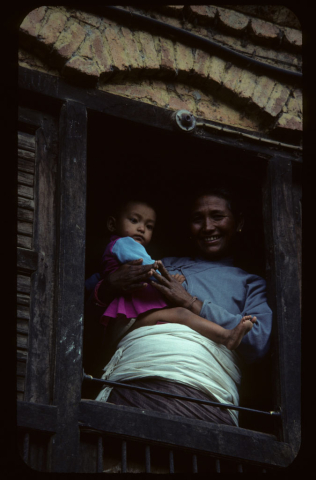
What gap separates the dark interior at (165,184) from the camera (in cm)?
544

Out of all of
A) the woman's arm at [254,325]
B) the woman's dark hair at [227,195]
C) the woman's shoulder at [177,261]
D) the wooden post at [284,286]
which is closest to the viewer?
the wooden post at [284,286]

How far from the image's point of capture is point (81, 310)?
4.68 m

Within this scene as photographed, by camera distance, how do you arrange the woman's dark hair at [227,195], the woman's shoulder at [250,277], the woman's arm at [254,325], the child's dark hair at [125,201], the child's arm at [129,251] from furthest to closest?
the woman's dark hair at [227,195], the child's dark hair at [125,201], the woman's shoulder at [250,277], the child's arm at [129,251], the woman's arm at [254,325]

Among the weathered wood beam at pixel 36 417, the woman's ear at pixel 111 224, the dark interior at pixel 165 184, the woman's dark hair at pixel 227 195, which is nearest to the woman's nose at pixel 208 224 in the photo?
the woman's dark hair at pixel 227 195

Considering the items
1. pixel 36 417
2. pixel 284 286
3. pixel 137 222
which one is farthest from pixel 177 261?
pixel 36 417

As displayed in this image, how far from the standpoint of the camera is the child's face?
577 cm

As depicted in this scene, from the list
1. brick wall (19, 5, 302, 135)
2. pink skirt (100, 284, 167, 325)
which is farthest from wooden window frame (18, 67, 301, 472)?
pink skirt (100, 284, 167, 325)

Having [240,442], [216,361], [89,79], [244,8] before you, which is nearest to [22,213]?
[89,79]

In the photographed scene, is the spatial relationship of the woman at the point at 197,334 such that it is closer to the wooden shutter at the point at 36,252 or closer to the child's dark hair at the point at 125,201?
the child's dark hair at the point at 125,201

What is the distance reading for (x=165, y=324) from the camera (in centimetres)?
514

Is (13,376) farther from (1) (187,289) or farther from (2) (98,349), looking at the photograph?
(1) (187,289)

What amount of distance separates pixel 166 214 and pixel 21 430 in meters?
2.76

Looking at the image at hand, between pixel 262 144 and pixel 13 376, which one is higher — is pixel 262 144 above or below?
above

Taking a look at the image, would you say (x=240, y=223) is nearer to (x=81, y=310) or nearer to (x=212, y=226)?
(x=212, y=226)
